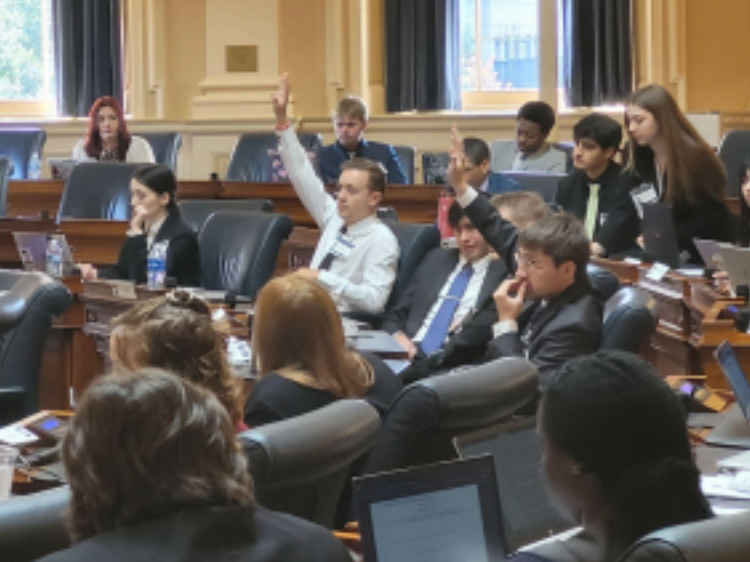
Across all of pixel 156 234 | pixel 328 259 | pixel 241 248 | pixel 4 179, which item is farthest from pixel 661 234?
pixel 4 179

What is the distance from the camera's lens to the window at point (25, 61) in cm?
1116

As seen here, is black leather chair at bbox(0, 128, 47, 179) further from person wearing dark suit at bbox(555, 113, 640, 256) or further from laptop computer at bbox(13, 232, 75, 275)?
person wearing dark suit at bbox(555, 113, 640, 256)

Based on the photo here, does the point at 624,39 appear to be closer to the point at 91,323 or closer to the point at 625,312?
the point at 91,323

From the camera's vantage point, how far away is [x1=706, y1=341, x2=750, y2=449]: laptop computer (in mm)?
3037

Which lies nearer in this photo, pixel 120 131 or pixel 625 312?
pixel 625 312

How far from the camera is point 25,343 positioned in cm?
460

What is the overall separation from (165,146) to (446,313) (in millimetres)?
4509

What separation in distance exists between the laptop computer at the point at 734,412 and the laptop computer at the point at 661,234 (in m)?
1.73

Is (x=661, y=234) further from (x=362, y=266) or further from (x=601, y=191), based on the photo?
(x=362, y=266)

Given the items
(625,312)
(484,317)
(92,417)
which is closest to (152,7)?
(484,317)

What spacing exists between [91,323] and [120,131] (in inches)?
116

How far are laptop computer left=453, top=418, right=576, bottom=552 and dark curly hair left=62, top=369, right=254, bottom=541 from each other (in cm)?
89

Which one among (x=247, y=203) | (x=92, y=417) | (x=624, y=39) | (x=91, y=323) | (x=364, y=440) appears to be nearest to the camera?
(x=92, y=417)

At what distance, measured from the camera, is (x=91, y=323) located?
556cm
